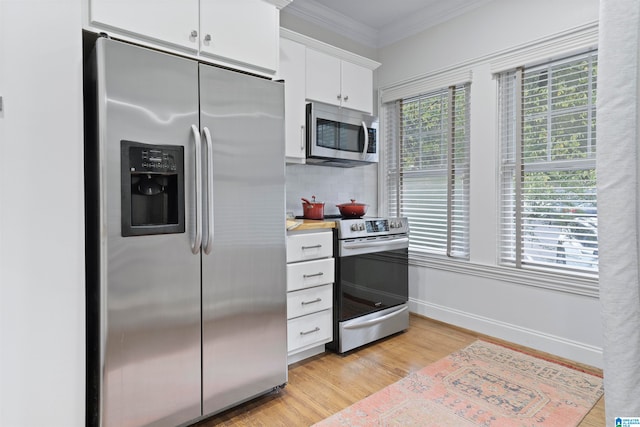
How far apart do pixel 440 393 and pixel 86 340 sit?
1841 millimetres

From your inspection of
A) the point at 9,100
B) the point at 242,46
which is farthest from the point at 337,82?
the point at 9,100

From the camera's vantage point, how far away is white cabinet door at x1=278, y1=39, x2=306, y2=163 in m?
2.65

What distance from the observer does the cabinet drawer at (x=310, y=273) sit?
2.35 metres

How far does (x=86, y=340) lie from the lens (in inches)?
63.5

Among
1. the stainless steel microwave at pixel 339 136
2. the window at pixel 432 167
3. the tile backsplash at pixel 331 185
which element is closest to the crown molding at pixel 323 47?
the stainless steel microwave at pixel 339 136

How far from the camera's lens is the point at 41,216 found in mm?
1433

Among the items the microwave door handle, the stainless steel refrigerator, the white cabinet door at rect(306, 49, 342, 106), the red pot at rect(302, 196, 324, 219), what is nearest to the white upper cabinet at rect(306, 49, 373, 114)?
the white cabinet door at rect(306, 49, 342, 106)

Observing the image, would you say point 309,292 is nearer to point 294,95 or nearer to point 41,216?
point 294,95

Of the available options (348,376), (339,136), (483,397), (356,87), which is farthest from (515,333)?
(356,87)

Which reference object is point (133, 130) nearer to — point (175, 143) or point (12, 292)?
point (175, 143)

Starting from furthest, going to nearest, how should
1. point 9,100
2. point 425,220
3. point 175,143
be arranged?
point 425,220
point 175,143
point 9,100

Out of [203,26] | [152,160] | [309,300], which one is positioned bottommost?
[309,300]

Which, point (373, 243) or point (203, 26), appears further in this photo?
point (373, 243)

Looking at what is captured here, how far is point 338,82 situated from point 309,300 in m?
1.75
